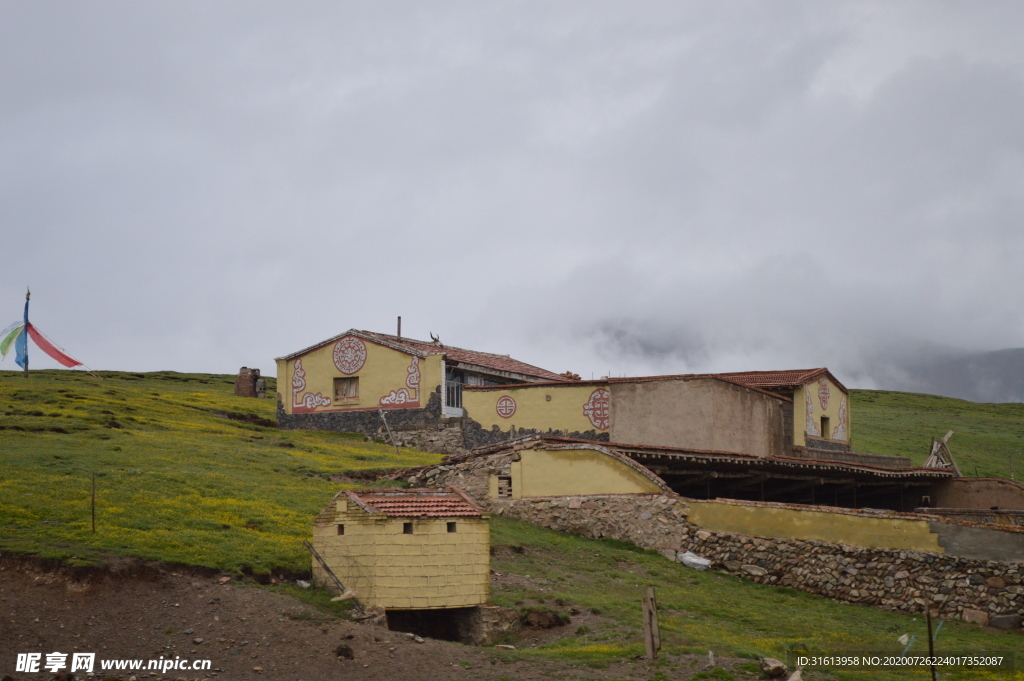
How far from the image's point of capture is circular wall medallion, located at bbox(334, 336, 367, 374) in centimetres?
4719

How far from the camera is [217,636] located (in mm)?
15742

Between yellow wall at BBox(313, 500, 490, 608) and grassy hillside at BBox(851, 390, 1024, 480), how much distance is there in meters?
41.7

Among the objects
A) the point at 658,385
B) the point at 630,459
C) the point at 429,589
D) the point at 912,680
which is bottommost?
the point at 912,680

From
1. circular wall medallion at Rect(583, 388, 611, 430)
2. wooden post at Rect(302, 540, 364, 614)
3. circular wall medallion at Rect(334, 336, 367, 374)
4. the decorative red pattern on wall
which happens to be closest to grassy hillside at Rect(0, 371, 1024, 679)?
wooden post at Rect(302, 540, 364, 614)

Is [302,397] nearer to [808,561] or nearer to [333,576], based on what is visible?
[808,561]

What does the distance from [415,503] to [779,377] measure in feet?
89.1

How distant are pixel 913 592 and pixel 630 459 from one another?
7931 mm

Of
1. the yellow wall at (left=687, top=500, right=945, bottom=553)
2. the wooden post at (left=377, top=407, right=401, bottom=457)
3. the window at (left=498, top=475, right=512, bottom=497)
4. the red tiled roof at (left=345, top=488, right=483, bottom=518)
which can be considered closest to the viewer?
the red tiled roof at (left=345, top=488, right=483, bottom=518)

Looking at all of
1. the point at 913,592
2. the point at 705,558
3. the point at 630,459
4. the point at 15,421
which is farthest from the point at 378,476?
the point at 913,592

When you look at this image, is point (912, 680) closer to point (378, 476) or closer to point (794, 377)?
point (378, 476)

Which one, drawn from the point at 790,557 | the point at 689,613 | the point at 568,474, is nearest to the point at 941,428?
the point at 568,474

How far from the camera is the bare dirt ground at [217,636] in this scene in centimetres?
1461

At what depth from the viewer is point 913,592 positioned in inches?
855

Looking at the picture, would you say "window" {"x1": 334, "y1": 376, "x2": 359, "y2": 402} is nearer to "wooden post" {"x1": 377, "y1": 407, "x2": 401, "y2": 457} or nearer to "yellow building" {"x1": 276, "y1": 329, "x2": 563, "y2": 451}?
"yellow building" {"x1": 276, "y1": 329, "x2": 563, "y2": 451}
